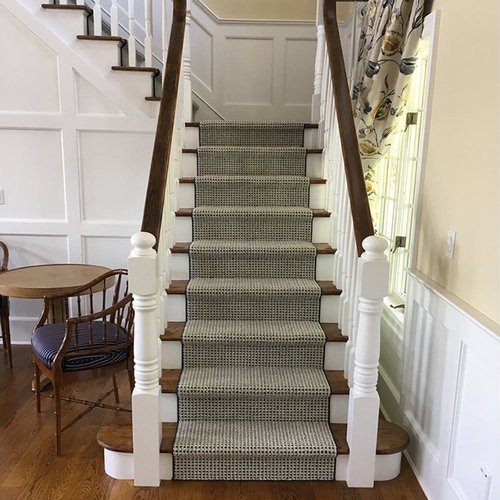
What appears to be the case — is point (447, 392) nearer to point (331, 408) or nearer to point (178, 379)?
point (331, 408)

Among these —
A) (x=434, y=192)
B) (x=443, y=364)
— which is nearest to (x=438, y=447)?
(x=443, y=364)

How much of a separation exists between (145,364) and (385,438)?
3.80ft

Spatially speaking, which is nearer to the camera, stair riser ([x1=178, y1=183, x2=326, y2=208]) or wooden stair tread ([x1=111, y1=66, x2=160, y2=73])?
stair riser ([x1=178, y1=183, x2=326, y2=208])

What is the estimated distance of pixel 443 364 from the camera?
204cm

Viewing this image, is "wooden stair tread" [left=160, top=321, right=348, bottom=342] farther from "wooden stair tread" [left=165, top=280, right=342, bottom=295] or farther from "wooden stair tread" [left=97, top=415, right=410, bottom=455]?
"wooden stair tread" [left=97, top=415, right=410, bottom=455]

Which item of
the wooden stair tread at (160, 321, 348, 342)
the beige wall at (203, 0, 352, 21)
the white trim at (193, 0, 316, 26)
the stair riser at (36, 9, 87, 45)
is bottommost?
the wooden stair tread at (160, 321, 348, 342)

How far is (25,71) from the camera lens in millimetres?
3303

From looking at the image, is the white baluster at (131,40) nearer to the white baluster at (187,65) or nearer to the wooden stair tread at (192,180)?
the white baluster at (187,65)

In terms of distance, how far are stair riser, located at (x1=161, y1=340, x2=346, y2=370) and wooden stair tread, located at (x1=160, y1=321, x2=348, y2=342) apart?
0.11 ft

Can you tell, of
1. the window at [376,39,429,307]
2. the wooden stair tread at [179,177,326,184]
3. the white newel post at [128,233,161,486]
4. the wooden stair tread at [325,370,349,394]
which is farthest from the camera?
the wooden stair tread at [179,177,326,184]

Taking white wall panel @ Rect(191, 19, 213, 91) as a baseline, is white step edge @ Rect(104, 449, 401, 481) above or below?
below

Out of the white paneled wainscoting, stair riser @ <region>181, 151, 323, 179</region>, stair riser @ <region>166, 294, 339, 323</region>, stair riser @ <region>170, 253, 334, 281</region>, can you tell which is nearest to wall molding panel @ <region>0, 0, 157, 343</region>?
stair riser @ <region>181, 151, 323, 179</region>

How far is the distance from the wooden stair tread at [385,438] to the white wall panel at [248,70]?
303 cm

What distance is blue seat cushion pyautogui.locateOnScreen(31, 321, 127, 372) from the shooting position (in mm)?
2375
